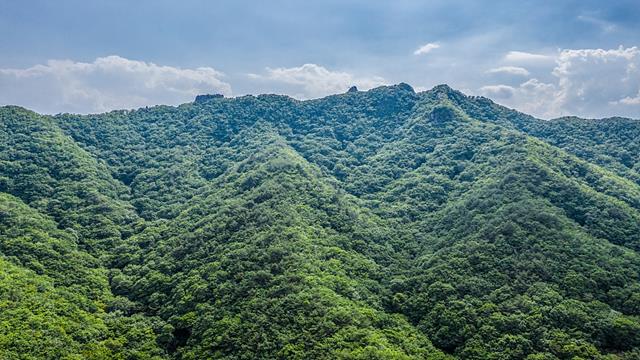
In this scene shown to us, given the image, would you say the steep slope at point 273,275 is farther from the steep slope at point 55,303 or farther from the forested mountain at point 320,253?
the steep slope at point 55,303

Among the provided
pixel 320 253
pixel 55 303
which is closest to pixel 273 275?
pixel 320 253

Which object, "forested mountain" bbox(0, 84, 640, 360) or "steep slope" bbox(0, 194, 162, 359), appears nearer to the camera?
"steep slope" bbox(0, 194, 162, 359)

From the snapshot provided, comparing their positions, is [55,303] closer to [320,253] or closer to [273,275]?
[273,275]

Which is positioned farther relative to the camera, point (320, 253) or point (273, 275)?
point (320, 253)

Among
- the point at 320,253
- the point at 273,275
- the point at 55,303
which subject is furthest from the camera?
the point at 320,253

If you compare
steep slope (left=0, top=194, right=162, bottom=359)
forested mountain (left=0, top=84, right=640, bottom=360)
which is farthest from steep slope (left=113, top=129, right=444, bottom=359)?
steep slope (left=0, top=194, right=162, bottom=359)

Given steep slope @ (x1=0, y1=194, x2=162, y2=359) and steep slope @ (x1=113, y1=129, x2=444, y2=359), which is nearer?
steep slope @ (x1=0, y1=194, x2=162, y2=359)

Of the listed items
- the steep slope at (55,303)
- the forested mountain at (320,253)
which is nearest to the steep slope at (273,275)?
the forested mountain at (320,253)

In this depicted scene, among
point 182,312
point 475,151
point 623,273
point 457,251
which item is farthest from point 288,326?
point 475,151

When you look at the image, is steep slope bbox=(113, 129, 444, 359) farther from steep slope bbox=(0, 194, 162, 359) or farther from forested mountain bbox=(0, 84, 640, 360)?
steep slope bbox=(0, 194, 162, 359)
